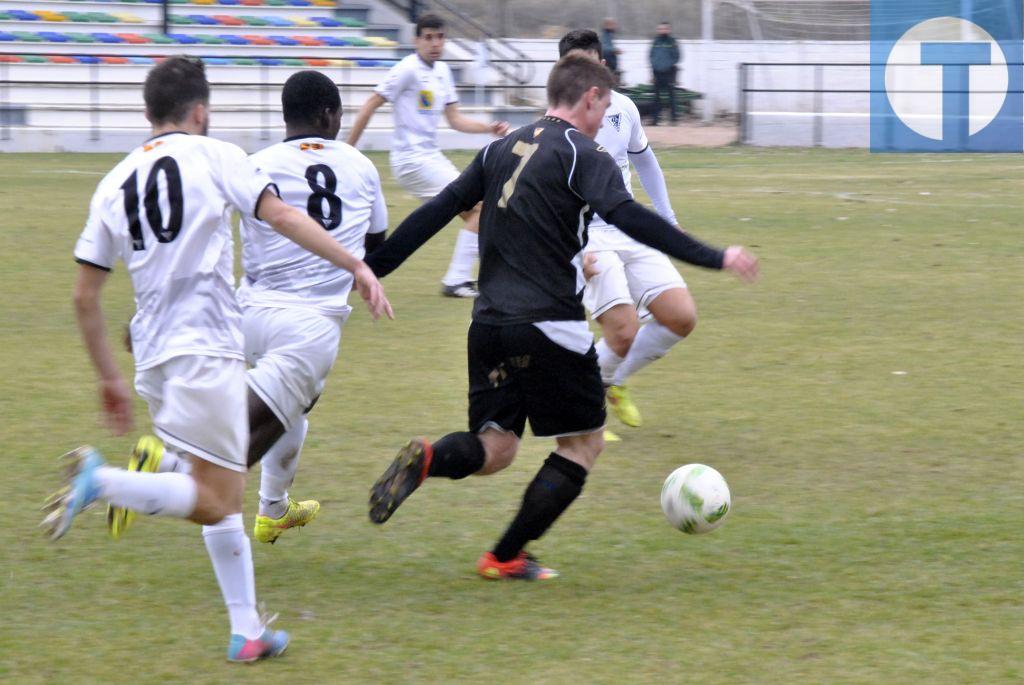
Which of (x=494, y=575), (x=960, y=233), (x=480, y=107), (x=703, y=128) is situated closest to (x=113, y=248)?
(x=494, y=575)

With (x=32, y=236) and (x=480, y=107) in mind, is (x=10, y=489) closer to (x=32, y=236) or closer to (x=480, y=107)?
(x=32, y=236)

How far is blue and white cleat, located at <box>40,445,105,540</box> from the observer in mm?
3773

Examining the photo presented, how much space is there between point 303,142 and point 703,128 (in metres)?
25.1

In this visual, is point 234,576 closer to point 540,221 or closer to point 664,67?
point 540,221

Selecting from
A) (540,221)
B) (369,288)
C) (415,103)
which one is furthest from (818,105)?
(369,288)

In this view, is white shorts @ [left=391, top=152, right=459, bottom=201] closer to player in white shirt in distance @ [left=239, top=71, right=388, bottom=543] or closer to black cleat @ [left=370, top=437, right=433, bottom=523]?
player in white shirt in distance @ [left=239, top=71, right=388, bottom=543]

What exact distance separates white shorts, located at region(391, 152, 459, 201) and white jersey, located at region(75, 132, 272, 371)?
23.9ft

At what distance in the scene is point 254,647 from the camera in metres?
4.04

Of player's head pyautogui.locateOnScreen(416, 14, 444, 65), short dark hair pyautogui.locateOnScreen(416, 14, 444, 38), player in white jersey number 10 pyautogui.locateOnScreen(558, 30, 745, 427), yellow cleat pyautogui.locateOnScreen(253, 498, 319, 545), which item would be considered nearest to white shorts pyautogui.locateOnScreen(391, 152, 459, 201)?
player's head pyautogui.locateOnScreen(416, 14, 444, 65)

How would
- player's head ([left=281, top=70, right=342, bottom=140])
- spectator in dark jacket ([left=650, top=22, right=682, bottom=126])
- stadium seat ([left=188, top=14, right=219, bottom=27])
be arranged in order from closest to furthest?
1. player's head ([left=281, top=70, right=342, bottom=140])
2. spectator in dark jacket ([left=650, top=22, right=682, bottom=126])
3. stadium seat ([left=188, top=14, right=219, bottom=27])

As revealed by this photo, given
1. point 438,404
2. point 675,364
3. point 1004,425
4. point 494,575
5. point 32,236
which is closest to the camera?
point 494,575

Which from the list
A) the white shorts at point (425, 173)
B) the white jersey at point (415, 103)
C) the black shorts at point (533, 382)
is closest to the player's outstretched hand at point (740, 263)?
the black shorts at point (533, 382)

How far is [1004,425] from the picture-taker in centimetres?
689

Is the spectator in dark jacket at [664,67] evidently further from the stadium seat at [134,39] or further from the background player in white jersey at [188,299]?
the background player in white jersey at [188,299]
